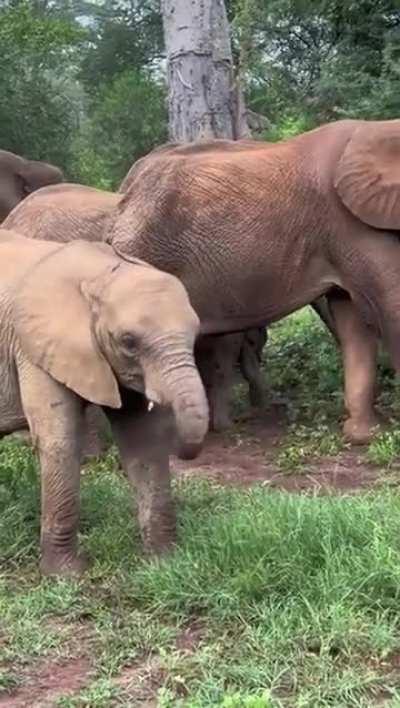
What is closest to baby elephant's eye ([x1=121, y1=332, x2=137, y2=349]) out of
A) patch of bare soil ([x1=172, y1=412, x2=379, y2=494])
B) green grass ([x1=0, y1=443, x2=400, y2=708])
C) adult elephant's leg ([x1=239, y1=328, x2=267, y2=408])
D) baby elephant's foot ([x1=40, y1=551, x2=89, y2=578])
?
green grass ([x1=0, y1=443, x2=400, y2=708])

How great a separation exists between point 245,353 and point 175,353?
4.00 m

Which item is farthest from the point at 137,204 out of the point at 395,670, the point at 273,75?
the point at 273,75

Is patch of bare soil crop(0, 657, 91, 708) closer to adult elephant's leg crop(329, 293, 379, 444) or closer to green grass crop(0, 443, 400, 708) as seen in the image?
green grass crop(0, 443, 400, 708)

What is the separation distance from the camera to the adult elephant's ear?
684 centimetres

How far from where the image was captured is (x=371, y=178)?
6859 millimetres

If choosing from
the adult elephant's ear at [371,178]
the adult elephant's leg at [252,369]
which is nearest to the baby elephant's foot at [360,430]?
the adult elephant's ear at [371,178]

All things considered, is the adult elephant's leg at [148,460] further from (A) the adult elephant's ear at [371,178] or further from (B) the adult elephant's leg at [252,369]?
(B) the adult elephant's leg at [252,369]

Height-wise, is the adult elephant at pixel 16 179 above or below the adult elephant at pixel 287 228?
below

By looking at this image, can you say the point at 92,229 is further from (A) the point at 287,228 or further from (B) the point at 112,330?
(B) the point at 112,330

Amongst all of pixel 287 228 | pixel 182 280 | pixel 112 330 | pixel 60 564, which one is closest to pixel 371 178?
pixel 287 228

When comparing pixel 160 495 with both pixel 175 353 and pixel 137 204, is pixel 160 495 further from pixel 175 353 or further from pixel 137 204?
pixel 137 204

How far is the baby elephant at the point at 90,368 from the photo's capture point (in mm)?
4477

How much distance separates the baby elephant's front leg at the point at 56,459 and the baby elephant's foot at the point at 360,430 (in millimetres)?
2531

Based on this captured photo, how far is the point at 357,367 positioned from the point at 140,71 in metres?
12.8
